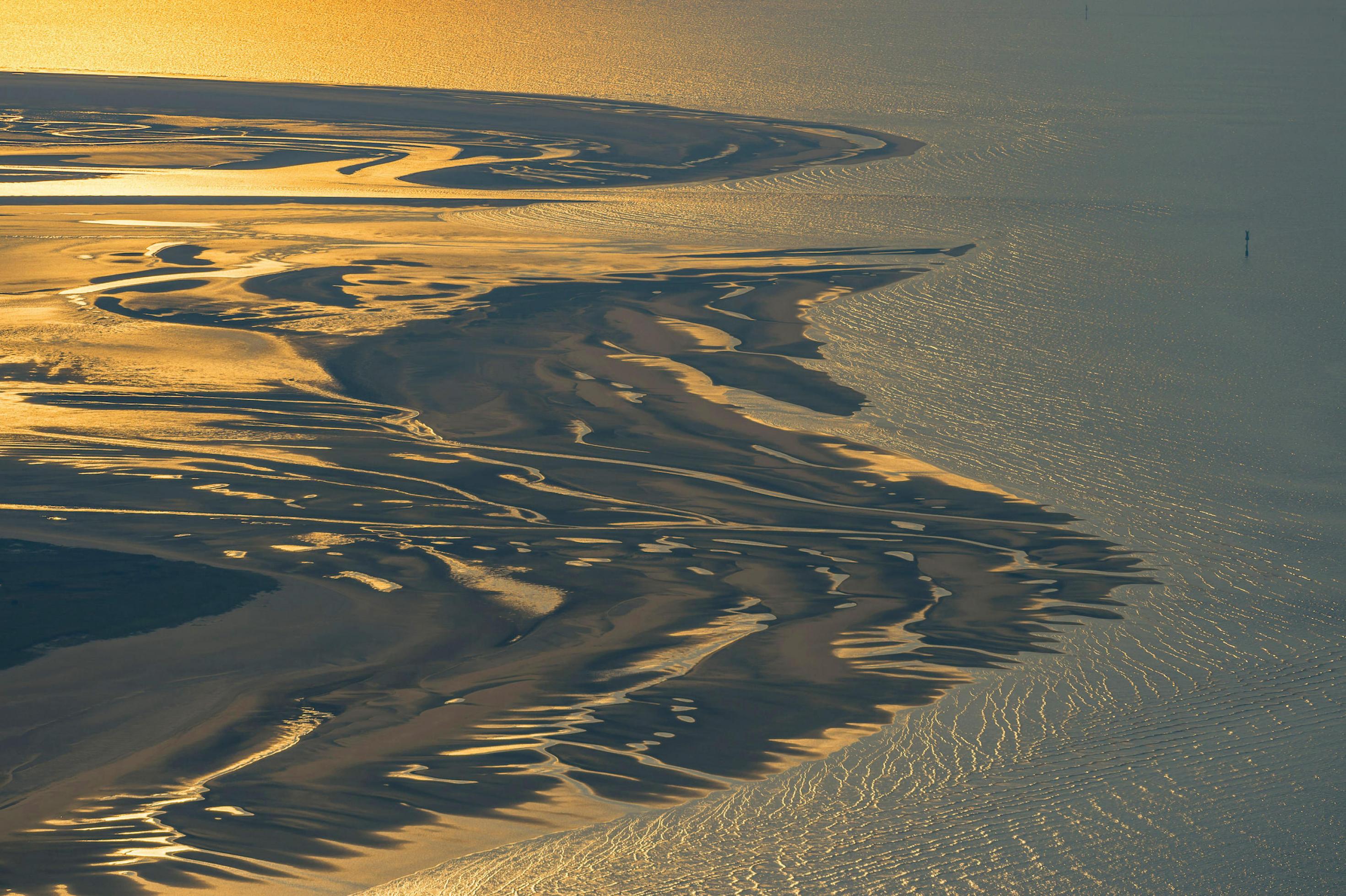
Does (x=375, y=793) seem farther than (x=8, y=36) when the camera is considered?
No

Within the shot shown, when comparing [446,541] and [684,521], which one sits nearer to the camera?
[446,541]

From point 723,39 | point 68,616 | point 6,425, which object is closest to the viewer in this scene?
point 68,616

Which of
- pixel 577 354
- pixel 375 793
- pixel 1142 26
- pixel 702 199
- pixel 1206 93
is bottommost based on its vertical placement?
pixel 375 793

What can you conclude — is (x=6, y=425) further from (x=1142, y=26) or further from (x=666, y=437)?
(x=1142, y=26)

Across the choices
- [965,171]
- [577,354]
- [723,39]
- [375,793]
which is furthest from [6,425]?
[723,39]
